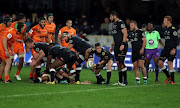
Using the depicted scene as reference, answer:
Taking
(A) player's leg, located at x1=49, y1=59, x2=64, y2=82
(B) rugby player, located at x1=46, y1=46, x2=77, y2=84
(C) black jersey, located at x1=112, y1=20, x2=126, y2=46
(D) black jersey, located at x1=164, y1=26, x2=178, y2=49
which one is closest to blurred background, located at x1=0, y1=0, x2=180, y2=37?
(D) black jersey, located at x1=164, y1=26, x2=178, y2=49

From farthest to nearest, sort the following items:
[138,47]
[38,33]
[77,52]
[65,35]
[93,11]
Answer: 1. [93,11]
2. [38,33]
3. [138,47]
4. [77,52]
5. [65,35]

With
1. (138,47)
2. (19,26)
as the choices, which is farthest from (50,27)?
(138,47)

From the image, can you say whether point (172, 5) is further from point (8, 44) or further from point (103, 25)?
point (8, 44)

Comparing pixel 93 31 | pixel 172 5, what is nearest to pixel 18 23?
pixel 93 31

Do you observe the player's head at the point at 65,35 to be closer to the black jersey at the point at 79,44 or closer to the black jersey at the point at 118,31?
the black jersey at the point at 79,44

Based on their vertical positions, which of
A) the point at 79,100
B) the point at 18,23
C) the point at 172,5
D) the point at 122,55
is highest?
the point at 172,5

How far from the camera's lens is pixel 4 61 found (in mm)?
16906

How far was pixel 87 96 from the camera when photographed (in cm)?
1252

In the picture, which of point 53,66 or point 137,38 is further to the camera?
point 137,38

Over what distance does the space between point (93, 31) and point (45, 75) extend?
11482mm

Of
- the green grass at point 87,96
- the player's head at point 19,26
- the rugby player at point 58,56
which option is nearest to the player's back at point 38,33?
the player's head at point 19,26

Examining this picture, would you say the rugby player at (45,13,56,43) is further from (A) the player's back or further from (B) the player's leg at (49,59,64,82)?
(B) the player's leg at (49,59,64,82)

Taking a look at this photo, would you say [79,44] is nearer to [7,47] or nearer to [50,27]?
[7,47]

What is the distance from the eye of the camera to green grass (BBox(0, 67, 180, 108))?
36.4ft
